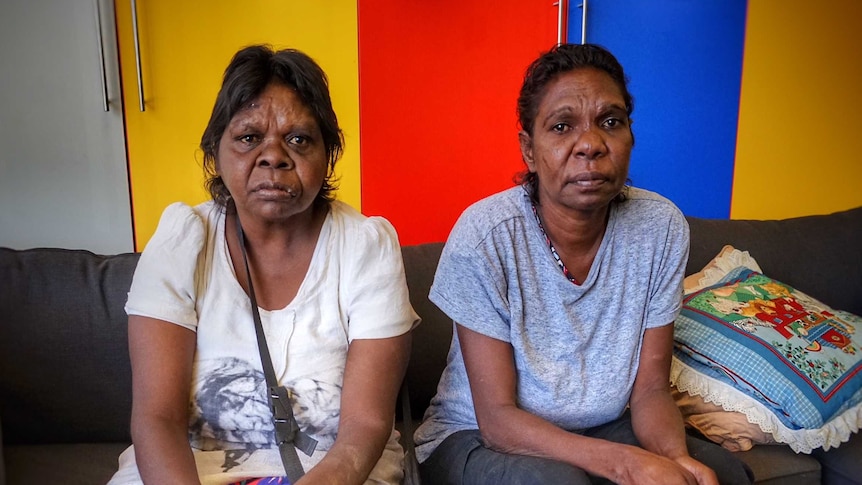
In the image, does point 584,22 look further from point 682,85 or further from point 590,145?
point 590,145

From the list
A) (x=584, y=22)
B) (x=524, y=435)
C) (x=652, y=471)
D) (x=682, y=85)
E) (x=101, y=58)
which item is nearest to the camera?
(x=652, y=471)

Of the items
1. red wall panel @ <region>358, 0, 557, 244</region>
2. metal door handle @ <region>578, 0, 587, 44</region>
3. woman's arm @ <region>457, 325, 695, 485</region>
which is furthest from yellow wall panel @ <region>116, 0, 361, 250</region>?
woman's arm @ <region>457, 325, 695, 485</region>

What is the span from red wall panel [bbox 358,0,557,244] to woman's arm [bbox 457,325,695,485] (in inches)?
51.7

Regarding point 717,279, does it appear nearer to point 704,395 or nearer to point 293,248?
point 704,395

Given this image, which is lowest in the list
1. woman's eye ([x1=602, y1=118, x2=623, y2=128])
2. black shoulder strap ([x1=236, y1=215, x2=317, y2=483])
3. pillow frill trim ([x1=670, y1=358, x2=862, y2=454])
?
pillow frill trim ([x1=670, y1=358, x2=862, y2=454])

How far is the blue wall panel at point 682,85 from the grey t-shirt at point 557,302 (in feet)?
4.78

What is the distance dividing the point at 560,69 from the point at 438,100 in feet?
4.14

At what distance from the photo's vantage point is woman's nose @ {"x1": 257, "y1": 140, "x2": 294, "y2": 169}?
115 cm

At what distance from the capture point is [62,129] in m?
2.21

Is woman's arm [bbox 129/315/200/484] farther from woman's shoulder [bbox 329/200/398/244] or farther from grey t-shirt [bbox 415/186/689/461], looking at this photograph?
grey t-shirt [bbox 415/186/689/461]

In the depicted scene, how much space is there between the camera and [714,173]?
2.84 meters

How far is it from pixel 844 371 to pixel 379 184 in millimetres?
1614

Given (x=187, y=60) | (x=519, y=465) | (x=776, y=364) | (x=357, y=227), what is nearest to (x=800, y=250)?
(x=776, y=364)

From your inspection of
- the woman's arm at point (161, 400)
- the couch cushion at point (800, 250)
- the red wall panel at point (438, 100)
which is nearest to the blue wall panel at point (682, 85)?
the red wall panel at point (438, 100)
